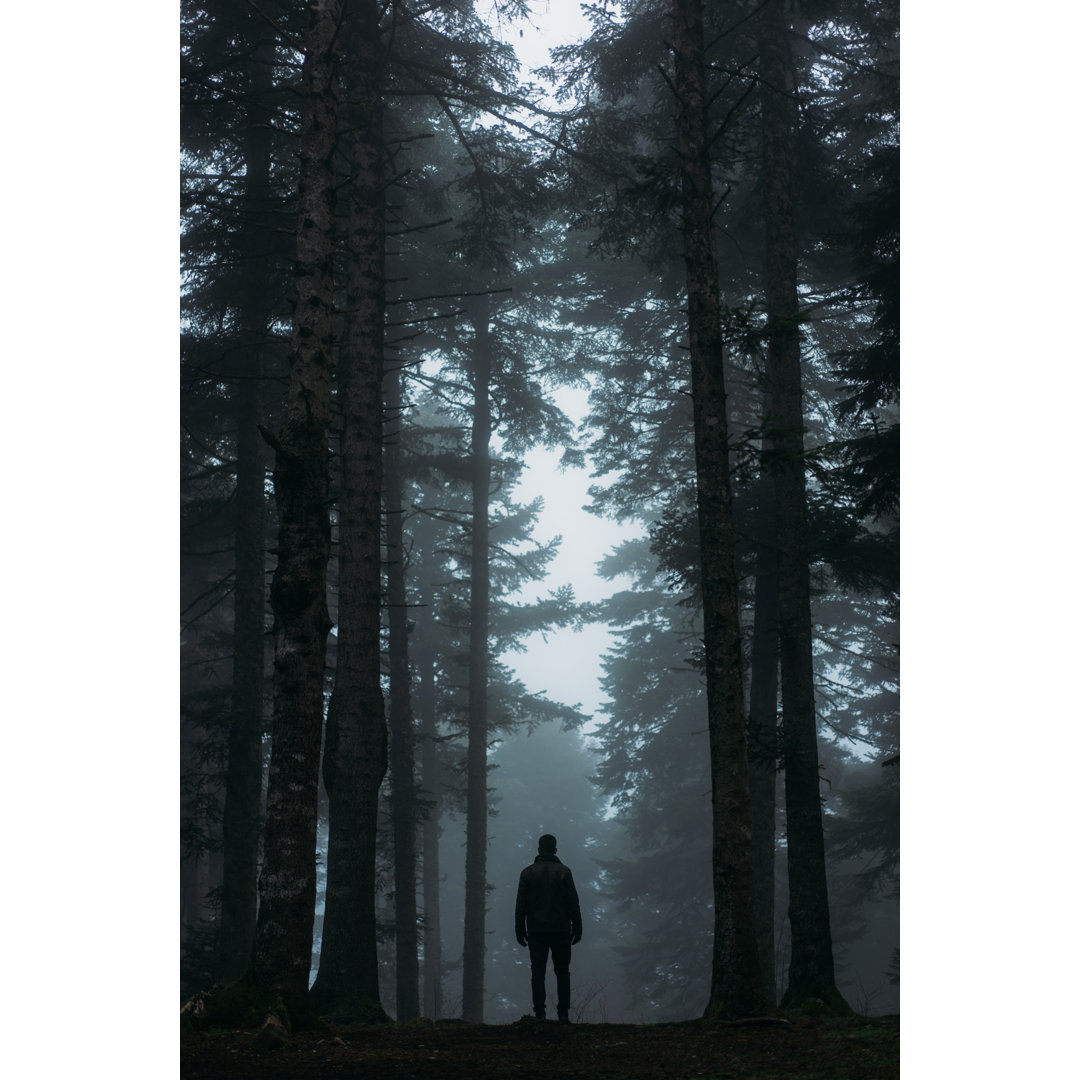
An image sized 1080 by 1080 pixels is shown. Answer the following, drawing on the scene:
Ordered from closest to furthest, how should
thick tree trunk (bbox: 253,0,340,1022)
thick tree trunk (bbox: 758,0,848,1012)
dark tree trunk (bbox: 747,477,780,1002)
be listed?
thick tree trunk (bbox: 253,0,340,1022) → thick tree trunk (bbox: 758,0,848,1012) → dark tree trunk (bbox: 747,477,780,1002)

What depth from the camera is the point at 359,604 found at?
10180 mm

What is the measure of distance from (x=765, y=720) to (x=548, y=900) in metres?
5.01

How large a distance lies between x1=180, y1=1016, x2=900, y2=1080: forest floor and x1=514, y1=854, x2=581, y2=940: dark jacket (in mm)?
1593

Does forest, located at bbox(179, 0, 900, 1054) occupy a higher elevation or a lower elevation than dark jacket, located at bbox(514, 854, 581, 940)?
higher

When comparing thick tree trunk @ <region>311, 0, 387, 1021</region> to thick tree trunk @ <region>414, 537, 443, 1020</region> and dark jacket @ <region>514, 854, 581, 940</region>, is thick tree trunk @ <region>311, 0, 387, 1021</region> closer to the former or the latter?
dark jacket @ <region>514, 854, 581, 940</region>

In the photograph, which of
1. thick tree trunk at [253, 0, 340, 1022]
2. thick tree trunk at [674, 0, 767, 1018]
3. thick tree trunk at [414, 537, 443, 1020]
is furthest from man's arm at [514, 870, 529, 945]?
thick tree trunk at [414, 537, 443, 1020]

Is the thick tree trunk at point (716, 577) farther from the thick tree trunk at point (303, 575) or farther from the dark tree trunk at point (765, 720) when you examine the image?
the dark tree trunk at point (765, 720)

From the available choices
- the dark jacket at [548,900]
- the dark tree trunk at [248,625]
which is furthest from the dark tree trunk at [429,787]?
the dark jacket at [548,900]

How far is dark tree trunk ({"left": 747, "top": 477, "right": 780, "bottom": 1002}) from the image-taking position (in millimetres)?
13281
